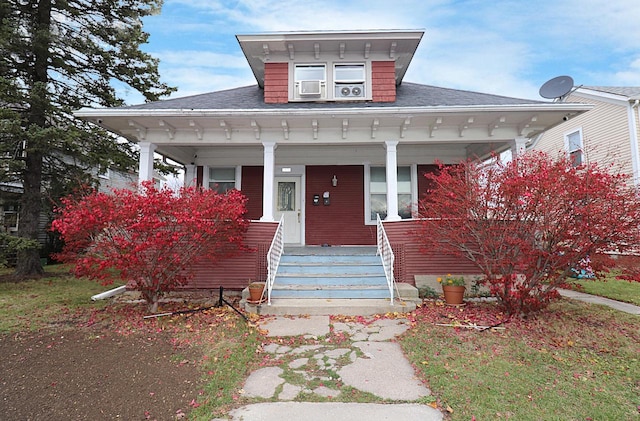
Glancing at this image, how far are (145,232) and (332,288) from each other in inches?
131

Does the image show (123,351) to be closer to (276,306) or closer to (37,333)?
(37,333)

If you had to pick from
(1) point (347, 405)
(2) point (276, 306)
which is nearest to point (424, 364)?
(1) point (347, 405)

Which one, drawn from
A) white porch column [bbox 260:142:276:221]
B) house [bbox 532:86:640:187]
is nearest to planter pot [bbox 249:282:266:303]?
white porch column [bbox 260:142:276:221]

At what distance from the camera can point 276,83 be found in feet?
29.4

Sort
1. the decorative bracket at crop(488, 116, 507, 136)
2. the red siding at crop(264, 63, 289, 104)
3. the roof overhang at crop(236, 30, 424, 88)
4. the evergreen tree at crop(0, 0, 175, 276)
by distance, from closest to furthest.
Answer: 1. the decorative bracket at crop(488, 116, 507, 136)
2. the roof overhang at crop(236, 30, 424, 88)
3. the evergreen tree at crop(0, 0, 175, 276)
4. the red siding at crop(264, 63, 289, 104)

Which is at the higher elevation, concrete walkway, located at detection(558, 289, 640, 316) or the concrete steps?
the concrete steps

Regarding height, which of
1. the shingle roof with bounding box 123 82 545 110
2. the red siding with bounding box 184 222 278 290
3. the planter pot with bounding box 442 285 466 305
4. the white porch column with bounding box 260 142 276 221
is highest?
the shingle roof with bounding box 123 82 545 110

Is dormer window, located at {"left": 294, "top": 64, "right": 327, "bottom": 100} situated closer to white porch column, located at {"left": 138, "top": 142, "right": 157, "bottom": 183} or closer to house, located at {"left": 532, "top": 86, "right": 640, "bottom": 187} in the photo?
white porch column, located at {"left": 138, "top": 142, "right": 157, "bottom": 183}

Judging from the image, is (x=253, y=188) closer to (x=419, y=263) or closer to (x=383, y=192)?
(x=383, y=192)

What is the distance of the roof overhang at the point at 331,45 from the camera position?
8531mm

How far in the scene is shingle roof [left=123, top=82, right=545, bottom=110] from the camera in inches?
304

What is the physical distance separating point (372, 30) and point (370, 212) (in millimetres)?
4756

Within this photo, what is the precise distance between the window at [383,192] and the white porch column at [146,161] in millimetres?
5763

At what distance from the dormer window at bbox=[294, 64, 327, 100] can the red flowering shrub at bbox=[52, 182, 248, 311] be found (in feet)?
14.0
